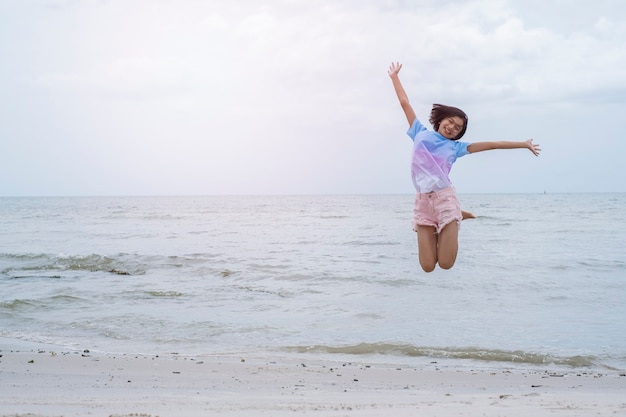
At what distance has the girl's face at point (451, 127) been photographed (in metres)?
6.76

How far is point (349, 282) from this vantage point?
59.3ft

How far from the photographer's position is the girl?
6.77 meters

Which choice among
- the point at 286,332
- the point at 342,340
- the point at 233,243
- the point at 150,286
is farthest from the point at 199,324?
the point at 233,243

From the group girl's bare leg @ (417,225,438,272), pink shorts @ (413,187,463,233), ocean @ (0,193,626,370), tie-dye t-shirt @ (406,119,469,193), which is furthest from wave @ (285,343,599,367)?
tie-dye t-shirt @ (406,119,469,193)

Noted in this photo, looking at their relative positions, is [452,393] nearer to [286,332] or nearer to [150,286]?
[286,332]

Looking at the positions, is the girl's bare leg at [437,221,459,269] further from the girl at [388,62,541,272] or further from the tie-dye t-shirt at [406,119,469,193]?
the tie-dye t-shirt at [406,119,469,193]

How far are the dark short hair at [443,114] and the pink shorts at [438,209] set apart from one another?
0.63 metres

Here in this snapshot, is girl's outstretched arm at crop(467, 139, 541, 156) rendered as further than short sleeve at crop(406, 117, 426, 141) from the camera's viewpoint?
No

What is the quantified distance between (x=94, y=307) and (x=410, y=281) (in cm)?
835

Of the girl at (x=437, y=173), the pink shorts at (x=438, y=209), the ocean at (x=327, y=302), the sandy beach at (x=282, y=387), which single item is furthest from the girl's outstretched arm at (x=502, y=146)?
the ocean at (x=327, y=302)

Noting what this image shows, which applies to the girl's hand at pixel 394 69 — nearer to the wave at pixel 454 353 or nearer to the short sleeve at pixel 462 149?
the short sleeve at pixel 462 149

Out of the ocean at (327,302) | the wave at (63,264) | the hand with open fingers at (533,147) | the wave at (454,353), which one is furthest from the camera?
the wave at (63,264)

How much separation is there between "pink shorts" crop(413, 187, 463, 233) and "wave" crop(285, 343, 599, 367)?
12.9ft

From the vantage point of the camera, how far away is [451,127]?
6789 millimetres
